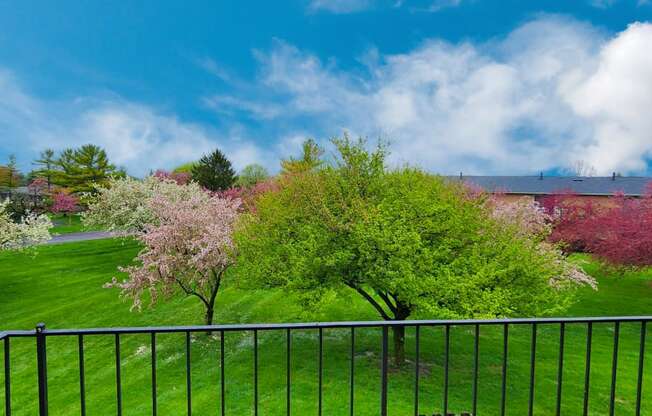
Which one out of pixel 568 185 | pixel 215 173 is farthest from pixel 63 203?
pixel 568 185

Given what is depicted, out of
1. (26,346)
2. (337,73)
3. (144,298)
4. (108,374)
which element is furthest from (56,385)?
(337,73)

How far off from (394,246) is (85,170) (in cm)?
3662

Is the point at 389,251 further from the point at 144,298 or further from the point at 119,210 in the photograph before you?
the point at 119,210

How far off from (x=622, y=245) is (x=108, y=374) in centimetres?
1313

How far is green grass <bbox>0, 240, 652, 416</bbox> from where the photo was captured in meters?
7.14


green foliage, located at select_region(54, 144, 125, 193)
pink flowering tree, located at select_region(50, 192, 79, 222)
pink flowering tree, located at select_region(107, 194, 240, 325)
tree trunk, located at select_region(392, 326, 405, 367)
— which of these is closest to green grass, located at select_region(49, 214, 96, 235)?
pink flowering tree, located at select_region(50, 192, 79, 222)

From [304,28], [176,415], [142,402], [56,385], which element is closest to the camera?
[176,415]

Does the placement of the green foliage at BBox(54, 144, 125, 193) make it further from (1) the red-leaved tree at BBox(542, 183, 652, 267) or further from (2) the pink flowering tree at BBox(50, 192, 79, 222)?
(1) the red-leaved tree at BBox(542, 183, 652, 267)

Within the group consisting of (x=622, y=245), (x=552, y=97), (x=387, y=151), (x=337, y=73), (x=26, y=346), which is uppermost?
(x=337, y=73)

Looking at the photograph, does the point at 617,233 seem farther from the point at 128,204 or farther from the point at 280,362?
the point at 128,204

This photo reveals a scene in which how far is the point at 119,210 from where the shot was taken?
19500 mm

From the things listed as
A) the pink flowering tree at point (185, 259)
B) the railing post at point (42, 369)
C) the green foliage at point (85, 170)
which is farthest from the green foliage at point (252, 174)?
the railing post at point (42, 369)

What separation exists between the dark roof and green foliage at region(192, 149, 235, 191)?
18102mm

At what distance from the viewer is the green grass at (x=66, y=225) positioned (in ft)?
98.0
